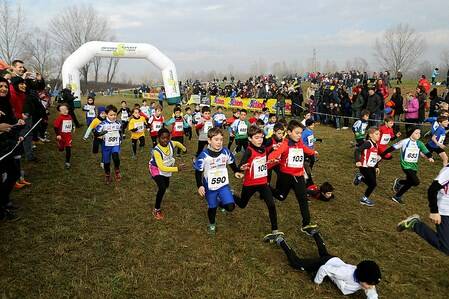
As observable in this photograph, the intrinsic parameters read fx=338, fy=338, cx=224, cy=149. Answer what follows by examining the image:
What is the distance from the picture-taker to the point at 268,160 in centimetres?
632

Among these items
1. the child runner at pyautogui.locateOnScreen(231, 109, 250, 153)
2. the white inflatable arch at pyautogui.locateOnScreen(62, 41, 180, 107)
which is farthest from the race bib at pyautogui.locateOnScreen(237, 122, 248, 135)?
the white inflatable arch at pyautogui.locateOnScreen(62, 41, 180, 107)

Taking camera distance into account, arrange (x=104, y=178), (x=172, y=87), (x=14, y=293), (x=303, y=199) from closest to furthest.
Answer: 1. (x=14, y=293)
2. (x=303, y=199)
3. (x=104, y=178)
4. (x=172, y=87)

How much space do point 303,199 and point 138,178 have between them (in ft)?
18.3

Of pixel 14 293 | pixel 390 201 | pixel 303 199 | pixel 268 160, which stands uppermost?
pixel 268 160

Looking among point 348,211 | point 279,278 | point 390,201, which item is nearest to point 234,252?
point 279,278

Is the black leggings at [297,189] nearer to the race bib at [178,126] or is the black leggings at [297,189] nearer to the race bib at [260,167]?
the race bib at [260,167]

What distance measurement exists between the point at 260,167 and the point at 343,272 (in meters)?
2.29

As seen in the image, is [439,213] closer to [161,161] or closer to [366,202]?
[366,202]

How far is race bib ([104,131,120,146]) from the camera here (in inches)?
361

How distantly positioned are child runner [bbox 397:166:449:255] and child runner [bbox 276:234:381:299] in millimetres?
1100

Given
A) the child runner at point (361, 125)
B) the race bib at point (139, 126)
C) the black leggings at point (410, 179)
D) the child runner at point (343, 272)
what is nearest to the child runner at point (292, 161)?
the child runner at point (343, 272)

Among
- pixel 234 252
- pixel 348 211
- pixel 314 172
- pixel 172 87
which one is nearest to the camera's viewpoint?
pixel 234 252

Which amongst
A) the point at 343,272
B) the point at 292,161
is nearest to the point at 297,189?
the point at 292,161

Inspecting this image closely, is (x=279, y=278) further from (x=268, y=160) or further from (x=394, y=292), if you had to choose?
(x=268, y=160)
